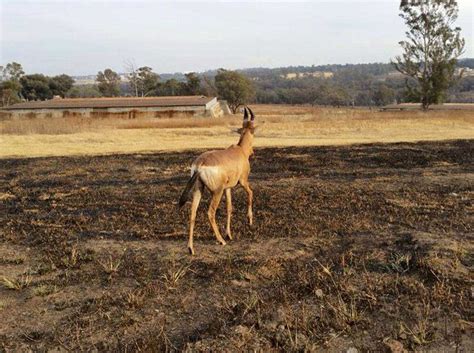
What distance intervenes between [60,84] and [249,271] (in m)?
110

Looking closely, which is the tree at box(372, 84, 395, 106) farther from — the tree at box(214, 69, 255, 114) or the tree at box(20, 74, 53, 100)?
the tree at box(20, 74, 53, 100)

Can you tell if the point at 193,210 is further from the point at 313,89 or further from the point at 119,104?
the point at 313,89

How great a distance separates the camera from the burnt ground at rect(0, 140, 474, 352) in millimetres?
5219

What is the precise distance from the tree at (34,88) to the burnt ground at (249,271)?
98144 mm

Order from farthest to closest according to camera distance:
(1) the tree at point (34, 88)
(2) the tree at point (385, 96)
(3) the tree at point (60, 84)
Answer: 1. (2) the tree at point (385, 96)
2. (3) the tree at point (60, 84)
3. (1) the tree at point (34, 88)

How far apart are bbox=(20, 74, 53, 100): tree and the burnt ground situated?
9814 centimetres

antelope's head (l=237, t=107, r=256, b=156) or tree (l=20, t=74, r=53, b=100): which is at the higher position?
tree (l=20, t=74, r=53, b=100)

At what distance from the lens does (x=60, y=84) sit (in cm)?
10688

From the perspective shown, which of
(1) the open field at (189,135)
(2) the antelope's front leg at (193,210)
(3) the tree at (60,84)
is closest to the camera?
(2) the antelope's front leg at (193,210)

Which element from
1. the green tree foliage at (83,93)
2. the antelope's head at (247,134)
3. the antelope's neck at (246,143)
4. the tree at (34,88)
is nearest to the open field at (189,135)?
the antelope's head at (247,134)

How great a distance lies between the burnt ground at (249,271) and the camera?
5219 millimetres

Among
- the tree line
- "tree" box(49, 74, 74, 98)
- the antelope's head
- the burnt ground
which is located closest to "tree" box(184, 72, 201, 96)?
the tree line

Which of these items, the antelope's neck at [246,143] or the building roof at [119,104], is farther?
the building roof at [119,104]

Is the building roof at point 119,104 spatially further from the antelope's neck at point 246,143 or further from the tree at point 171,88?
the antelope's neck at point 246,143
